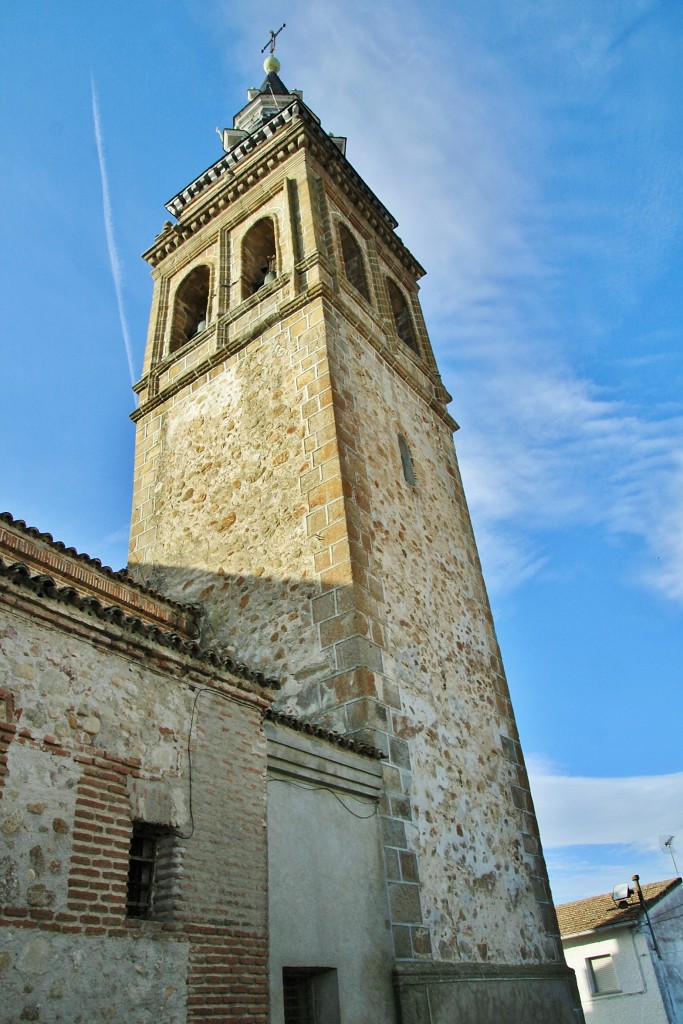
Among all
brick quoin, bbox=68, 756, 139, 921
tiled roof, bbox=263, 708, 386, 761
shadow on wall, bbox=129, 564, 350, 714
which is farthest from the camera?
shadow on wall, bbox=129, 564, 350, 714

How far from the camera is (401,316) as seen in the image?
15180mm

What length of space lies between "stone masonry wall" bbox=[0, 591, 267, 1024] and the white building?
15772 millimetres

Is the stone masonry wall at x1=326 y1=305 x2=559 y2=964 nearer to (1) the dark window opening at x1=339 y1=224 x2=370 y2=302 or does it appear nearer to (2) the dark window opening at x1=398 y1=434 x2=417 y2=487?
(2) the dark window opening at x1=398 y1=434 x2=417 y2=487

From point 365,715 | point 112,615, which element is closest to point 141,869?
point 112,615

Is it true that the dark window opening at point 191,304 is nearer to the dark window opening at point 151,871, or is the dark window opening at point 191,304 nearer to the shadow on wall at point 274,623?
the shadow on wall at point 274,623

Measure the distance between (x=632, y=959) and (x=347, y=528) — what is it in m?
14.8

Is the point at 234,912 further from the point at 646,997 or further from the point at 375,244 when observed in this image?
the point at 646,997

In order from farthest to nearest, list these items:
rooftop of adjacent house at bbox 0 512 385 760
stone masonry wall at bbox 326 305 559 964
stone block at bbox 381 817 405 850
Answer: stone masonry wall at bbox 326 305 559 964 → stone block at bbox 381 817 405 850 → rooftop of adjacent house at bbox 0 512 385 760

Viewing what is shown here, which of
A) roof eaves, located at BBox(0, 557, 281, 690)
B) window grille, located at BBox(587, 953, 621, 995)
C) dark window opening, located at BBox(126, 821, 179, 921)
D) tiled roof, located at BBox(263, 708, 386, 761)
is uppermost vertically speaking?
roof eaves, located at BBox(0, 557, 281, 690)

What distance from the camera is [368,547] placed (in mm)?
9102

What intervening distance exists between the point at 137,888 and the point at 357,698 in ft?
10.7

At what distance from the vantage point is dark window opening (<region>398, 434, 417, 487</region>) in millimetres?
11172

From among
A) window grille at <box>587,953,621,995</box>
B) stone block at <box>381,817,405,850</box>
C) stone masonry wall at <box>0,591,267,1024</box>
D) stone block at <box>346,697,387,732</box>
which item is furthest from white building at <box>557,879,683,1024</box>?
stone masonry wall at <box>0,591,267,1024</box>

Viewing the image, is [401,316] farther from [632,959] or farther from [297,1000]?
[632,959]
